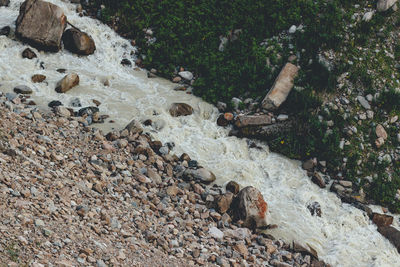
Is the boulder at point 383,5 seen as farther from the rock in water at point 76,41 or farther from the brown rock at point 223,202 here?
the rock in water at point 76,41

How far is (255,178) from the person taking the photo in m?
11.2

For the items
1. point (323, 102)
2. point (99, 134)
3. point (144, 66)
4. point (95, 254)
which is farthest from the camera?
point (144, 66)

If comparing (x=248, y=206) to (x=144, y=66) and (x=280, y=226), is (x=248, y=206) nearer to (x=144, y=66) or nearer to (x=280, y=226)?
(x=280, y=226)

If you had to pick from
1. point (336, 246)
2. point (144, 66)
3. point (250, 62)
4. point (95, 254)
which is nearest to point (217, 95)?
point (250, 62)

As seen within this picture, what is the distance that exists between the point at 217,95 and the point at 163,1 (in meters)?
4.47

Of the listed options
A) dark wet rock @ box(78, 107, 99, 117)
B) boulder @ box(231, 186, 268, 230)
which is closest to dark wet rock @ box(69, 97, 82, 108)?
dark wet rock @ box(78, 107, 99, 117)

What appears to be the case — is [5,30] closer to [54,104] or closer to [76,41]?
[76,41]

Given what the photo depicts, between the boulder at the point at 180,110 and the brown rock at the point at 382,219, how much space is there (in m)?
5.84

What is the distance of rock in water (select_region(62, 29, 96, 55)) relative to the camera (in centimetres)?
1377

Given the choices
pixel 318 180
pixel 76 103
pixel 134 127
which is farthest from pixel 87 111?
pixel 318 180

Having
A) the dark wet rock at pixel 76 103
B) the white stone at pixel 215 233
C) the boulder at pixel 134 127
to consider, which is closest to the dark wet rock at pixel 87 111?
the dark wet rock at pixel 76 103

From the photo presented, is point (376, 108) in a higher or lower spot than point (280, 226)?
higher

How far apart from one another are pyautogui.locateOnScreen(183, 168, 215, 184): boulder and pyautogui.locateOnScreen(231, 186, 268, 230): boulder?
3.56ft

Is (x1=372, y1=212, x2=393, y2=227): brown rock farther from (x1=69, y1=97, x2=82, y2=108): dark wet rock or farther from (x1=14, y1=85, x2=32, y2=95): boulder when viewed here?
(x1=14, y1=85, x2=32, y2=95): boulder
